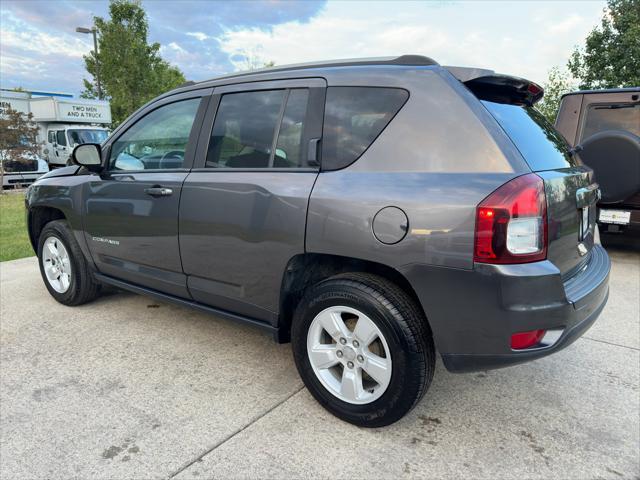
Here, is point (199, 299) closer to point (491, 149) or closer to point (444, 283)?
point (444, 283)

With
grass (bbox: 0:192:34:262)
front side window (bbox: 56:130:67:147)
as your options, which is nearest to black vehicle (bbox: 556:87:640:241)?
grass (bbox: 0:192:34:262)

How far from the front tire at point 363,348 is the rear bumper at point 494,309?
0.13 meters

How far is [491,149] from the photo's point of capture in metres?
2.02

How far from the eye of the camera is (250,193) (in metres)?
2.63

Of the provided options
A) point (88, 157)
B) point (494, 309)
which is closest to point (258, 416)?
point (494, 309)

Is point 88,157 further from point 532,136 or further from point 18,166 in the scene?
point 18,166

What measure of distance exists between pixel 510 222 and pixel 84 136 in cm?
2156

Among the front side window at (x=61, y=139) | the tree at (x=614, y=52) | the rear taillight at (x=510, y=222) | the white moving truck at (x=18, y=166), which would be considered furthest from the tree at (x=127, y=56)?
the rear taillight at (x=510, y=222)

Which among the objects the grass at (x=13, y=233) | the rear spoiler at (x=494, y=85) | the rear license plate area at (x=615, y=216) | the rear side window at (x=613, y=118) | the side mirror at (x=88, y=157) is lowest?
the grass at (x=13, y=233)

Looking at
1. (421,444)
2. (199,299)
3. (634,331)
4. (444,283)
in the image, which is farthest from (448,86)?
(634,331)

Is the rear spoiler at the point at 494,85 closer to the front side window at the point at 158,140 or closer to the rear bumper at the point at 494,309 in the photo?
the rear bumper at the point at 494,309

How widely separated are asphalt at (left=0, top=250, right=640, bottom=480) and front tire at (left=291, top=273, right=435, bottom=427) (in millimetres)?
161

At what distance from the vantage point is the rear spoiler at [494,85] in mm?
2232

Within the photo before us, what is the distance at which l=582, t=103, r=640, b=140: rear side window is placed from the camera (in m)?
5.54
